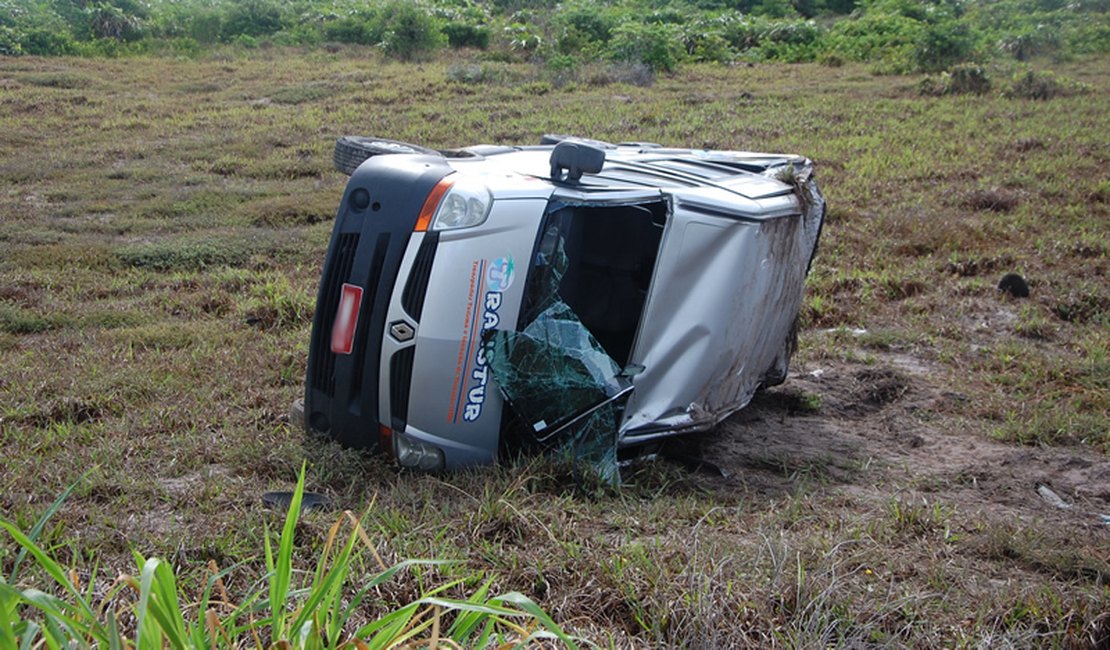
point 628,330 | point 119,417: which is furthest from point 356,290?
point 119,417

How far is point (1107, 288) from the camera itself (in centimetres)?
764

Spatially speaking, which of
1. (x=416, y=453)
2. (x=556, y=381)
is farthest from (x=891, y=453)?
(x=416, y=453)

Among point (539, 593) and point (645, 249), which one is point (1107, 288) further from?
point (539, 593)

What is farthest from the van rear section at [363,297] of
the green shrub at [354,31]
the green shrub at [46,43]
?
the green shrub at [46,43]

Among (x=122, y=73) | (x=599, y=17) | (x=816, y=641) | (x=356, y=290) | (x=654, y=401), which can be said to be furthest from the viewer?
(x=599, y=17)

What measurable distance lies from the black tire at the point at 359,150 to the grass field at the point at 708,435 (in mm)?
1291

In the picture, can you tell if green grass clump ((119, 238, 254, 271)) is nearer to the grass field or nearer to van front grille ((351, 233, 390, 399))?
the grass field

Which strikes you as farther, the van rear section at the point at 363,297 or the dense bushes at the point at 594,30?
the dense bushes at the point at 594,30

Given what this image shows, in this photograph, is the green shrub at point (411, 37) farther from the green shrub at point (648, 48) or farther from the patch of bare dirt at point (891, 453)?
the patch of bare dirt at point (891, 453)

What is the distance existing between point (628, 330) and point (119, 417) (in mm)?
2560

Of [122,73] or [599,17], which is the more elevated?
[599,17]

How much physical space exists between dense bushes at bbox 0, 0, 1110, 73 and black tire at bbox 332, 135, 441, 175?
15.1 meters

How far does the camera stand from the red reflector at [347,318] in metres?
3.99

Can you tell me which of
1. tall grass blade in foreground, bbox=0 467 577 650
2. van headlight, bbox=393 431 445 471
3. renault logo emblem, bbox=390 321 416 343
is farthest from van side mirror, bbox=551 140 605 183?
tall grass blade in foreground, bbox=0 467 577 650
